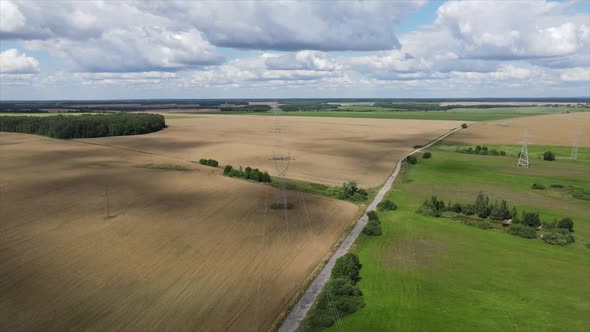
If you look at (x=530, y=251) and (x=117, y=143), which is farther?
(x=117, y=143)

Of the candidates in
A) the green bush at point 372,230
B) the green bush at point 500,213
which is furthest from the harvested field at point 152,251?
the green bush at point 500,213


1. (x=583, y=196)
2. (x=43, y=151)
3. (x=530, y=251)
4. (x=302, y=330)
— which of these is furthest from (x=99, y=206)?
(x=583, y=196)

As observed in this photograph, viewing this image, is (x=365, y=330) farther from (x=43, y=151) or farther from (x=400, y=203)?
(x=43, y=151)

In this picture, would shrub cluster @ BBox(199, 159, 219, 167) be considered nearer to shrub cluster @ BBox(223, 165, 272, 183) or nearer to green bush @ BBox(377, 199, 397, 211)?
shrub cluster @ BBox(223, 165, 272, 183)

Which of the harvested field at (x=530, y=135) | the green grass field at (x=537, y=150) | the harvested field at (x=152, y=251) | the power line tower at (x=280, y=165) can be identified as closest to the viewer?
the harvested field at (x=152, y=251)

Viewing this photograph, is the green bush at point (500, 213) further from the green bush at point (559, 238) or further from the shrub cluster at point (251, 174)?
the shrub cluster at point (251, 174)
